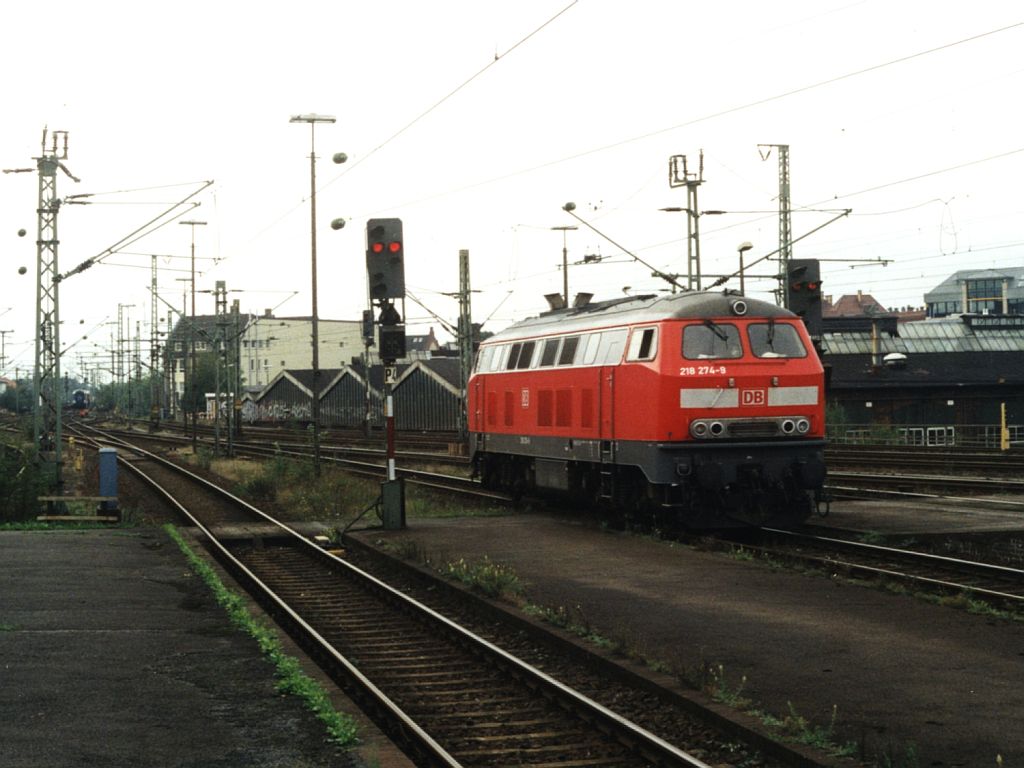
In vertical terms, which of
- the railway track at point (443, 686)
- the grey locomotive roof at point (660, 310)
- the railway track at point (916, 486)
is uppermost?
the grey locomotive roof at point (660, 310)

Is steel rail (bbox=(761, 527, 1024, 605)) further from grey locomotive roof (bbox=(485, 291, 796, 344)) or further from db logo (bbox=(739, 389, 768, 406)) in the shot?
grey locomotive roof (bbox=(485, 291, 796, 344))

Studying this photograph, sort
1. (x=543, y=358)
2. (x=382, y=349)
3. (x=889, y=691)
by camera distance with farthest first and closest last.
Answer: (x=543, y=358), (x=382, y=349), (x=889, y=691)

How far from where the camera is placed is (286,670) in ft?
32.4

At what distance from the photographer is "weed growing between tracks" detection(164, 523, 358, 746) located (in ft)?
26.4

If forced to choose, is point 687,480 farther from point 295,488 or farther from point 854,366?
point 854,366

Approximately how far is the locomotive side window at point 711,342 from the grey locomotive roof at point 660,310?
163 mm

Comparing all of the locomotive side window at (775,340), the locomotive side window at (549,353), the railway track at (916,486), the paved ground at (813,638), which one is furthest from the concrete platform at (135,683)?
the railway track at (916,486)

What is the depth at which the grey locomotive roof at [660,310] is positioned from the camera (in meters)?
18.1

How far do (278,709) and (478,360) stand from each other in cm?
1781

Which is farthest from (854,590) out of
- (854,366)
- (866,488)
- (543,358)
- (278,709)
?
(854,366)

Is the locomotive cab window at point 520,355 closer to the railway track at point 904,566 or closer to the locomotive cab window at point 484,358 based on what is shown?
the locomotive cab window at point 484,358

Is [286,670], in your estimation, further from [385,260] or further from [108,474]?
[108,474]

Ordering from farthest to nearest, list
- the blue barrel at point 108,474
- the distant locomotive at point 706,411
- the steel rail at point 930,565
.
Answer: the blue barrel at point 108,474 → the distant locomotive at point 706,411 → the steel rail at point 930,565

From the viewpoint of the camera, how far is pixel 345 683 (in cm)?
1038
